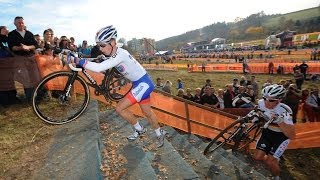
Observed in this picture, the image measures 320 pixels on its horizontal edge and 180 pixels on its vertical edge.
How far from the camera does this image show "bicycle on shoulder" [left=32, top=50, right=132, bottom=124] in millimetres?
6121

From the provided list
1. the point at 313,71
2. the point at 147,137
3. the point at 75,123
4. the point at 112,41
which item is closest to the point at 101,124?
the point at 75,123

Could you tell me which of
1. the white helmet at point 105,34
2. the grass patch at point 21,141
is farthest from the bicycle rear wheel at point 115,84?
the grass patch at point 21,141

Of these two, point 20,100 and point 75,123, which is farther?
point 20,100

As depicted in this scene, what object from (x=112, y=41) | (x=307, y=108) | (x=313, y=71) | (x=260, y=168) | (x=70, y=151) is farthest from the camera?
(x=313, y=71)

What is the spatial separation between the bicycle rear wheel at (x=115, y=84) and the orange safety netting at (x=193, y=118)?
7.51 feet

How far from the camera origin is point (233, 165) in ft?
25.2

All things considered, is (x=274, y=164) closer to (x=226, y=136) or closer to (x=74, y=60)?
(x=226, y=136)

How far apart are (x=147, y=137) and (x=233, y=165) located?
7.65 feet

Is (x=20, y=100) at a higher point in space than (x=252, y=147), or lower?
higher

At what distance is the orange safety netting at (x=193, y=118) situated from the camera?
32.0ft

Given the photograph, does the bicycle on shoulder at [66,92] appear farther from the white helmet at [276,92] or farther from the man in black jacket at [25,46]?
the white helmet at [276,92]

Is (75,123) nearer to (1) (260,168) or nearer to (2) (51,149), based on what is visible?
(2) (51,149)

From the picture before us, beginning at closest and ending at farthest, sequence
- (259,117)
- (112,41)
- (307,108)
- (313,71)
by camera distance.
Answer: (112,41)
(259,117)
(307,108)
(313,71)

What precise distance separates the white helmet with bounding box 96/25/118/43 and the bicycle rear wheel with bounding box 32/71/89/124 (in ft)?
3.63
